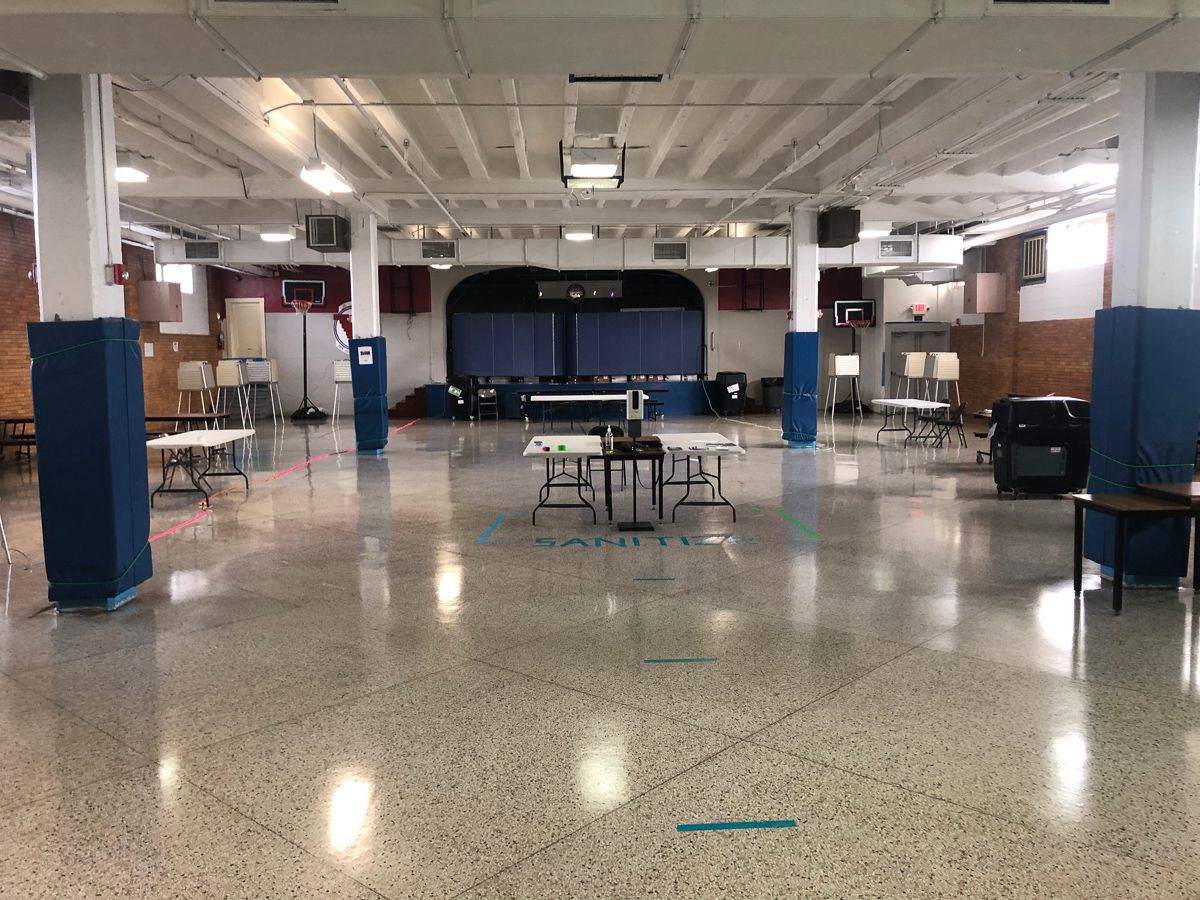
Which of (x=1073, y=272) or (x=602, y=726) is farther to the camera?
(x=1073, y=272)

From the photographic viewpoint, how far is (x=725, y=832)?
98.3 inches

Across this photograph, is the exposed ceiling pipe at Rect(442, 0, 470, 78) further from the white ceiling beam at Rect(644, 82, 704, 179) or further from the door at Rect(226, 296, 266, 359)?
the door at Rect(226, 296, 266, 359)

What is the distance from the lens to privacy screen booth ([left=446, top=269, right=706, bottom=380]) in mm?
20781

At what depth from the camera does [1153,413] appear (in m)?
5.17

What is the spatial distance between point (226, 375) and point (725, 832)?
44.3ft

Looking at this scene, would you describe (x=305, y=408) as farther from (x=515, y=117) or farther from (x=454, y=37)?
(x=454, y=37)

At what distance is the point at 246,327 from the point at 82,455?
17.1m

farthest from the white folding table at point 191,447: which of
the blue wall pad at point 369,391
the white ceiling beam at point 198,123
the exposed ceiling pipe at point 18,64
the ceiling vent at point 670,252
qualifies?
the ceiling vent at point 670,252

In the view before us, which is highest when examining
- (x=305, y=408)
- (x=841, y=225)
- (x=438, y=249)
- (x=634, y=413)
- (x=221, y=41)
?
(x=438, y=249)

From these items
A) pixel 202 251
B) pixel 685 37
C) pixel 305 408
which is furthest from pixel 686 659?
pixel 305 408

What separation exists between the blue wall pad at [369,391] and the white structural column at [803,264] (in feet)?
21.4

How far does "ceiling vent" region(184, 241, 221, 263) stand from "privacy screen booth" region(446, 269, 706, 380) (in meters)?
6.42

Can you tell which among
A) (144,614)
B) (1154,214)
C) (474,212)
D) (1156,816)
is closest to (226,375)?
(474,212)

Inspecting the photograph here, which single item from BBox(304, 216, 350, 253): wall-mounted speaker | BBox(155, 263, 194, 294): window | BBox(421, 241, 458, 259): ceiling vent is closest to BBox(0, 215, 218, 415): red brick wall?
BBox(155, 263, 194, 294): window
